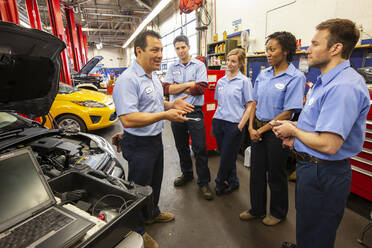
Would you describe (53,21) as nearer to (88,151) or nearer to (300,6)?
(88,151)

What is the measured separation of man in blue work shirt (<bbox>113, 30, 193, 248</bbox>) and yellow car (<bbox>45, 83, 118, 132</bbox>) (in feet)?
8.96

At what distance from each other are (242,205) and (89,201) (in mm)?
1651

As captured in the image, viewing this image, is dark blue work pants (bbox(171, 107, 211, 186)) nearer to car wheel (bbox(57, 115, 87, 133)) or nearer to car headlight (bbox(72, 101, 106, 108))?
car headlight (bbox(72, 101, 106, 108))

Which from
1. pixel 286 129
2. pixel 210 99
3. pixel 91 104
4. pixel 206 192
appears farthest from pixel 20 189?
A: pixel 91 104

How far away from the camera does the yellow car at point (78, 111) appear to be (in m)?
3.71

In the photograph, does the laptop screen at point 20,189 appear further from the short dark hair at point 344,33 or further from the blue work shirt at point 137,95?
the short dark hair at point 344,33

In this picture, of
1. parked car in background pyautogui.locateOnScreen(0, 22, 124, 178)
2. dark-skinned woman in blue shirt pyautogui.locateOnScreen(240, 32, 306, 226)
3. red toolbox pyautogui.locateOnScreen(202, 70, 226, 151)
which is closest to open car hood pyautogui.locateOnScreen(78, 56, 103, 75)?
parked car in background pyautogui.locateOnScreen(0, 22, 124, 178)

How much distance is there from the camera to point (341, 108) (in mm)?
850

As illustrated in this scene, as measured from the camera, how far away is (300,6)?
3236 mm

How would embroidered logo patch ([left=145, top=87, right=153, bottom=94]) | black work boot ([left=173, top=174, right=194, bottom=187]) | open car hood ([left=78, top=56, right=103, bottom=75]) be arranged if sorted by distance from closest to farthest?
embroidered logo patch ([left=145, top=87, right=153, bottom=94])
black work boot ([left=173, top=174, right=194, bottom=187])
open car hood ([left=78, top=56, right=103, bottom=75])

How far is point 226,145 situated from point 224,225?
79cm

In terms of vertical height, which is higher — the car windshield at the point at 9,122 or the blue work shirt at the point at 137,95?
the blue work shirt at the point at 137,95

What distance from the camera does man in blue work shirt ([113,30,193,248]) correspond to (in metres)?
1.29

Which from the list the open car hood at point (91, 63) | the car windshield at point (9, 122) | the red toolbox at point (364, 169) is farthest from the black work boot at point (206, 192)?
the open car hood at point (91, 63)
